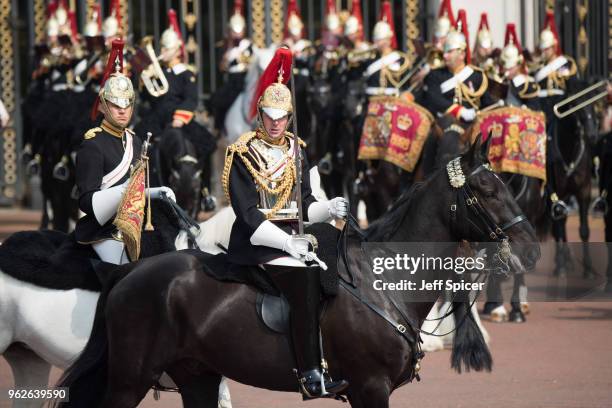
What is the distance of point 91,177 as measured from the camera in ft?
20.7

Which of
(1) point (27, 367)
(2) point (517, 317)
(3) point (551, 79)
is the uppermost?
(3) point (551, 79)

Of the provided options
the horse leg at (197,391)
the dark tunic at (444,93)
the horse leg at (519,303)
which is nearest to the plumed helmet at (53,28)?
the dark tunic at (444,93)

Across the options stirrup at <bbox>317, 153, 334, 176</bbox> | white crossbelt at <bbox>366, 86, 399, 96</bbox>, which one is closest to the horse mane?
white crossbelt at <bbox>366, 86, 399, 96</bbox>

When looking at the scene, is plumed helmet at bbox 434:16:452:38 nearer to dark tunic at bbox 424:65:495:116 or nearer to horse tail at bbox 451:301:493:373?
dark tunic at bbox 424:65:495:116

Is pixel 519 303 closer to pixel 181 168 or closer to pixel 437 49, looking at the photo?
pixel 437 49

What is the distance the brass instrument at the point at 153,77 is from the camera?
12.1 m

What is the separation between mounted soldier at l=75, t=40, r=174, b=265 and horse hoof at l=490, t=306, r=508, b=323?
4.46 m

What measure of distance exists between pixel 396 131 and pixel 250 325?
→ 6.18m

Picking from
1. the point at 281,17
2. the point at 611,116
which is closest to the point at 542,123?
the point at 611,116

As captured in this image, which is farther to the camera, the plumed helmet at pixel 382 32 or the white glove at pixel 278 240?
the plumed helmet at pixel 382 32

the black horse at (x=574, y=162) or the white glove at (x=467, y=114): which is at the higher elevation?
the white glove at (x=467, y=114)

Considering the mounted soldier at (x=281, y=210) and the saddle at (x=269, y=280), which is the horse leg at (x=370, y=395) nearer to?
the mounted soldier at (x=281, y=210)

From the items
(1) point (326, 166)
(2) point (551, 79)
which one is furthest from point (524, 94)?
(1) point (326, 166)

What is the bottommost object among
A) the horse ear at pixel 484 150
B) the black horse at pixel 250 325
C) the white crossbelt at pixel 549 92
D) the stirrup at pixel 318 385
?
the stirrup at pixel 318 385
